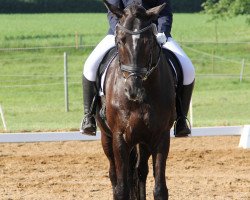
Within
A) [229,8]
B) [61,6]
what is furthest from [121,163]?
[61,6]

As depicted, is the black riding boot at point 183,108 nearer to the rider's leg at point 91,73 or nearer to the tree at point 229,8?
the rider's leg at point 91,73

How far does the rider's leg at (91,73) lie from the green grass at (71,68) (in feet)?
Answer: 25.0

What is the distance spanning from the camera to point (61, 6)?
51.7 m

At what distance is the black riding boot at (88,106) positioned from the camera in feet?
28.1

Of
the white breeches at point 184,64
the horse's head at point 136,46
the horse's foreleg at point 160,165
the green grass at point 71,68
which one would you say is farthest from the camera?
the green grass at point 71,68

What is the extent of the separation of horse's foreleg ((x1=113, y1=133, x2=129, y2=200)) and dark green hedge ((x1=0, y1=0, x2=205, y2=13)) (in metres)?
38.6

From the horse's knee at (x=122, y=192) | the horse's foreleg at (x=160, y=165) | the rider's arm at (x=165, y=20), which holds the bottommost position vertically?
the horse's knee at (x=122, y=192)

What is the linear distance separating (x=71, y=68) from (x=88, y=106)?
25577 millimetres

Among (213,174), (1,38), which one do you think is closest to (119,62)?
(213,174)

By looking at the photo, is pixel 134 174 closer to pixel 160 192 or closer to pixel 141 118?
pixel 160 192

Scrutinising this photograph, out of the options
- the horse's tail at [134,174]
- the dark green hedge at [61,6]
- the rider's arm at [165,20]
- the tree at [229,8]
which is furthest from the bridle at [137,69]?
the dark green hedge at [61,6]

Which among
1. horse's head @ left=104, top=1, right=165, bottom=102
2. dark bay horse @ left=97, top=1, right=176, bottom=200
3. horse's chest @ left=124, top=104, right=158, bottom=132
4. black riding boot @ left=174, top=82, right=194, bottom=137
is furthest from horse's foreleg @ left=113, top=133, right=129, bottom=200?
black riding boot @ left=174, top=82, right=194, bottom=137

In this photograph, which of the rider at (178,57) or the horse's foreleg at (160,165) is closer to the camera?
the horse's foreleg at (160,165)

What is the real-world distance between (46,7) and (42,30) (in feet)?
27.8
